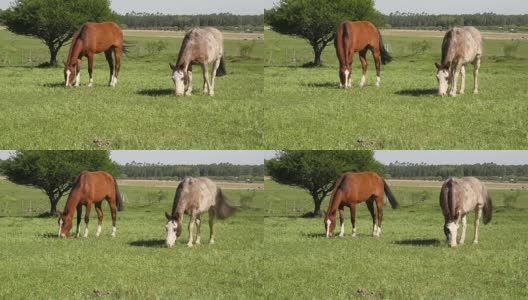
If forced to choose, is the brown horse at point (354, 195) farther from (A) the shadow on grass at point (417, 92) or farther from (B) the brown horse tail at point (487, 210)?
(A) the shadow on grass at point (417, 92)

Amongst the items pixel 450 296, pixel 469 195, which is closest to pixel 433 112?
pixel 469 195

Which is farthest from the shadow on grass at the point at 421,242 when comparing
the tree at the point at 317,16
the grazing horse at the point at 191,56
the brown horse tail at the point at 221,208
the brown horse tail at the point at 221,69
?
the tree at the point at 317,16

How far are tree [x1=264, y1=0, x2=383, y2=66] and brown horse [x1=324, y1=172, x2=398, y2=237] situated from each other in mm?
35202

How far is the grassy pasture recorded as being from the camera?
1573 centimetres

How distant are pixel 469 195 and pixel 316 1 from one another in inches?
1757

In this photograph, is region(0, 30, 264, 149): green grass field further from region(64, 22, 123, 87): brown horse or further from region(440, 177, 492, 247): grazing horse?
region(440, 177, 492, 247): grazing horse

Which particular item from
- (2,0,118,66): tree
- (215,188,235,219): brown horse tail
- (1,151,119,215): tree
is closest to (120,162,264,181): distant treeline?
(215,188,235,219): brown horse tail

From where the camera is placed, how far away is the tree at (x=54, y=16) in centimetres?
6619

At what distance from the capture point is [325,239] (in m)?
24.5

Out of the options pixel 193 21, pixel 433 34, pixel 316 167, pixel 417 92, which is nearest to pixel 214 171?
pixel 417 92

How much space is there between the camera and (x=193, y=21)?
3775 inches

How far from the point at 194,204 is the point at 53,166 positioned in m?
28.6

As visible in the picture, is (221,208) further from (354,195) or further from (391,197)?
(391,197)

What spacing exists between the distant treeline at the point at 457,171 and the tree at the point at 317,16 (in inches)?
653
